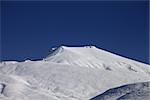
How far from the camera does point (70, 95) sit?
570ft

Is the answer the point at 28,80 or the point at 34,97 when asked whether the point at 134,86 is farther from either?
the point at 28,80

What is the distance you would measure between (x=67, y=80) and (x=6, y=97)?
127 feet

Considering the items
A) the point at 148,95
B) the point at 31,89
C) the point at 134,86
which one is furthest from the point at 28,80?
the point at 148,95

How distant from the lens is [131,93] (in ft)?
297

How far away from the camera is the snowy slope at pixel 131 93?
85875mm

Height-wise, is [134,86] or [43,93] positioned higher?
[134,86]

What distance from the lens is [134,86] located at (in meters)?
98.8

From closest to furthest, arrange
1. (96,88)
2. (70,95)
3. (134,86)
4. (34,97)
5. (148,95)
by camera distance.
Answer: (148,95) < (134,86) < (34,97) < (70,95) < (96,88)

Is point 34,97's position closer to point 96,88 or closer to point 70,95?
point 70,95

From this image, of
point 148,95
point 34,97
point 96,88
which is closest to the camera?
point 148,95

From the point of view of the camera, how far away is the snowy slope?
85.9m

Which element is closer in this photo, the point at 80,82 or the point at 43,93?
the point at 43,93

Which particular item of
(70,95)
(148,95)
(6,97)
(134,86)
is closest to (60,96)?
(70,95)

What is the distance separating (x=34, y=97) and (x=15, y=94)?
26.9 feet
